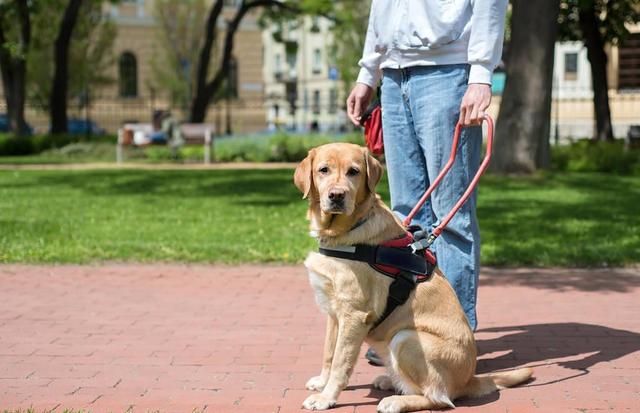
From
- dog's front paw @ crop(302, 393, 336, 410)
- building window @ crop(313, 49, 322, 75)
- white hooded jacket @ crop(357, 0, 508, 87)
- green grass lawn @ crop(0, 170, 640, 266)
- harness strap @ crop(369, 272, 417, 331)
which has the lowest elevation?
green grass lawn @ crop(0, 170, 640, 266)

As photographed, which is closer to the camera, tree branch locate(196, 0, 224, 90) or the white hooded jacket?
the white hooded jacket

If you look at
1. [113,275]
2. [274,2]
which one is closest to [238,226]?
[113,275]

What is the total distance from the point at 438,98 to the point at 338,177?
3.05ft

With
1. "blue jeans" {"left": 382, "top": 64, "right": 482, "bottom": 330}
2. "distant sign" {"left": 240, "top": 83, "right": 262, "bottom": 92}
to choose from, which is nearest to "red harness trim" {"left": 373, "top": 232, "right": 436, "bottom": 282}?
"blue jeans" {"left": 382, "top": 64, "right": 482, "bottom": 330}

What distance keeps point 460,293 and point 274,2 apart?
25228 millimetres

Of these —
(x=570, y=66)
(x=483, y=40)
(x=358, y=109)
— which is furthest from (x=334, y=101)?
(x=483, y=40)

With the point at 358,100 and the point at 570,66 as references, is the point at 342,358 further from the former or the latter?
the point at 570,66

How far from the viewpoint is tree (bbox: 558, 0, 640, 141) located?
73.2ft

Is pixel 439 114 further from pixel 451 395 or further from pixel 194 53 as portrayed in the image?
pixel 194 53

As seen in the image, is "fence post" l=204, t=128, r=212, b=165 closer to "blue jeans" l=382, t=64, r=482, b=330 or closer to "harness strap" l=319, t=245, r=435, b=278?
"blue jeans" l=382, t=64, r=482, b=330

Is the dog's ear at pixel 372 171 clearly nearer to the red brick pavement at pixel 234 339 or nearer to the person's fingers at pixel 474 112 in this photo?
the person's fingers at pixel 474 112

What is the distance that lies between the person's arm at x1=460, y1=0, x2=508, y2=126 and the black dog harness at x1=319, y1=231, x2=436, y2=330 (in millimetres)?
786

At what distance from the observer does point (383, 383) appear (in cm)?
459

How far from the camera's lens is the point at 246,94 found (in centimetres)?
5459
